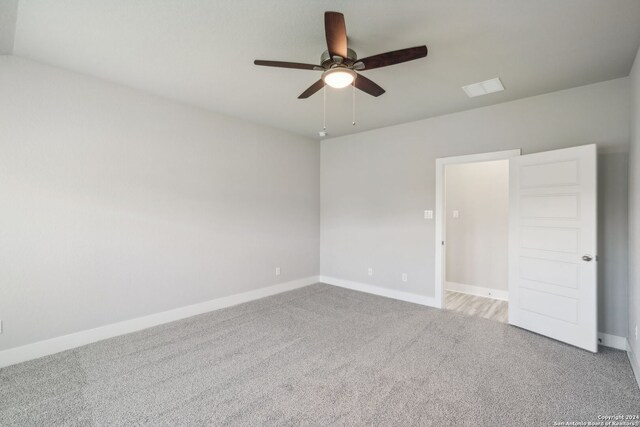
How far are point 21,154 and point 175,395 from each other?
2.46m

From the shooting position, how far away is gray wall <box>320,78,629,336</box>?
297cm

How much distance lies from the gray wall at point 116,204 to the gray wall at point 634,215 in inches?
160

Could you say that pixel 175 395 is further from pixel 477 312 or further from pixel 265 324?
pixel 477 312

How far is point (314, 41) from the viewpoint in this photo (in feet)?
7.63

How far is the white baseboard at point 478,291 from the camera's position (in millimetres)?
4605

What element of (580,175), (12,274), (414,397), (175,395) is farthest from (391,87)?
(12,274)

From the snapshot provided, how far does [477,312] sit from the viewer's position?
13.1 ft

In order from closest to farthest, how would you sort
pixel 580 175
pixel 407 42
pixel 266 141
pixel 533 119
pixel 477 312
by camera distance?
1. pixel 407 42
2. pixel 580 175
3. pixel 533 119
4. pixel 477 312
5. pixel 266 141

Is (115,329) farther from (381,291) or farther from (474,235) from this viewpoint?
(474,235)

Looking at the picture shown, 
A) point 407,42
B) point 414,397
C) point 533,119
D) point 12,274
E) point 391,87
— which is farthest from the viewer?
point 533,119

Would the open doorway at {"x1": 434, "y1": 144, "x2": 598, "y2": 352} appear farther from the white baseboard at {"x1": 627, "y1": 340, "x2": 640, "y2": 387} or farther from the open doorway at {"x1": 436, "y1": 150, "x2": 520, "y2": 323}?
the open doorway at {"x1": 436, "y1": 150, "x2": 520, "y2": 323}

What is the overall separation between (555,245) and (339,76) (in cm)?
280

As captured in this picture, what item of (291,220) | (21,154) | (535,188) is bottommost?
(291,220)

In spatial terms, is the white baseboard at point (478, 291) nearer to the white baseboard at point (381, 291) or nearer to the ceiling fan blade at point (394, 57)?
the white baseboard at point (381, 291)
